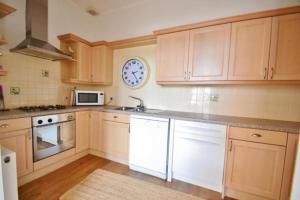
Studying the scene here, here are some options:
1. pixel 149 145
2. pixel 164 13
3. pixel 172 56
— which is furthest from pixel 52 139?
pixel 164 13

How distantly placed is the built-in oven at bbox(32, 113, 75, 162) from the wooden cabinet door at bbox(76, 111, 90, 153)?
82 mm

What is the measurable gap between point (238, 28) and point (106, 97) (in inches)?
99.7

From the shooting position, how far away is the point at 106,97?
9.96ft

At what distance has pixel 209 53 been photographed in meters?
1.88

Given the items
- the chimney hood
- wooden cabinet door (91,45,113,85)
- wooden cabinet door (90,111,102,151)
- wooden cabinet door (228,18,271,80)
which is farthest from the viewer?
wooden cabinet door (91,45,113,85)

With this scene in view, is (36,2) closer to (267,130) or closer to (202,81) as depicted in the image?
(202,81)

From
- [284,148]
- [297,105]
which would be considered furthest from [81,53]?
[297,105]

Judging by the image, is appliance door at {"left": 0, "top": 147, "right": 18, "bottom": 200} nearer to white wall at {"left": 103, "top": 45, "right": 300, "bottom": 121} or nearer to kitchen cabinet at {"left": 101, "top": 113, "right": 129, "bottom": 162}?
kitchen cabinet at {"left": 101, "top": 113, "right": 129, "bottom": 162}

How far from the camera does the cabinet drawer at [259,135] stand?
141cm

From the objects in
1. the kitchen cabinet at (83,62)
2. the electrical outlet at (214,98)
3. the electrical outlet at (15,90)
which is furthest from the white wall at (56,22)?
the electrical outlet at (214,98)

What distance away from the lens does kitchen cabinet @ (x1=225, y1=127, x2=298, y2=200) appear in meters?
1.40

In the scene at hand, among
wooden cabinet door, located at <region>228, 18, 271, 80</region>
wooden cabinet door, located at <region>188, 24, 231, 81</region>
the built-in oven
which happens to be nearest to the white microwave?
the built-in oven

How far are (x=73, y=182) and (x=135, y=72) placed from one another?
6.37 feet

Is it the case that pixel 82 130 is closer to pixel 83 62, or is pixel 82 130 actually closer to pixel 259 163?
pixel 83 62
